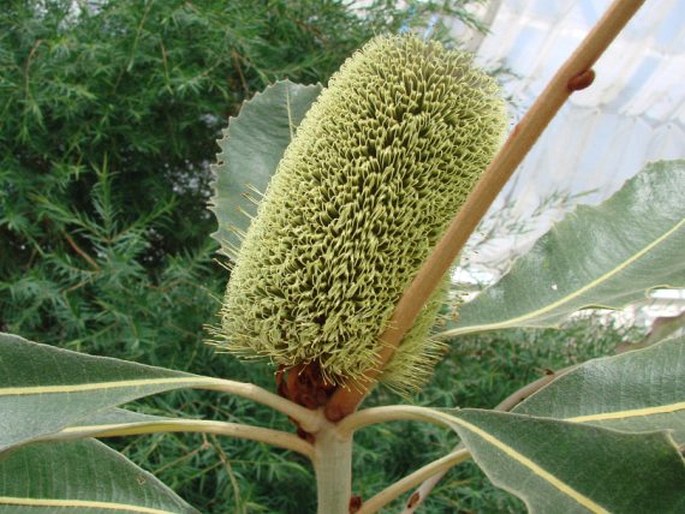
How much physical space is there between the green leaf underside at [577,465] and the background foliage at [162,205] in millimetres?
603

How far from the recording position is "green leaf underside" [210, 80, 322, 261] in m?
0.72

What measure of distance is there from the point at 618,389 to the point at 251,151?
1.35ft

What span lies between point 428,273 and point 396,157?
0.36ft

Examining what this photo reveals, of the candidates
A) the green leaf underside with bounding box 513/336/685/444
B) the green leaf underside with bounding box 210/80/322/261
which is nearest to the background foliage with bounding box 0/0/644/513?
the green leaf underside with bounding box 210/80/322/261

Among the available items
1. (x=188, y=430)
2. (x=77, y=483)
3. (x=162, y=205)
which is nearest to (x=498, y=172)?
(x=188, y=430)

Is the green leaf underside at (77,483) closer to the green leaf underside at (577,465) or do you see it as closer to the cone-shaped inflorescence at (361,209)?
the cone-shaped inflorescence at (361,209)

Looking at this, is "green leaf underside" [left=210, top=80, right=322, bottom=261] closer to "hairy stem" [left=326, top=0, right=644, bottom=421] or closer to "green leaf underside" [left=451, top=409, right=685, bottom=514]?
"hairy stem" [left=326, top=0, right=644, bottom=421]

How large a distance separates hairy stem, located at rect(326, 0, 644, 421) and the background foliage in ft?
1.74

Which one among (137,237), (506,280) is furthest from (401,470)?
(506,280)

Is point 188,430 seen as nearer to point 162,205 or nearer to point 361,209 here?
point 361,209

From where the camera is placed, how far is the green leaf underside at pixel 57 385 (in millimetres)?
472

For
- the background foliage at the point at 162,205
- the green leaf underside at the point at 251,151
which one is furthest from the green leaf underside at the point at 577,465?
the background foliage at the point at 162,205

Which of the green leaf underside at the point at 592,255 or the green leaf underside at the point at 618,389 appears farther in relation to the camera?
the green leaf underside at the point at 592,255

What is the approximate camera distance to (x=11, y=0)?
1368mm
